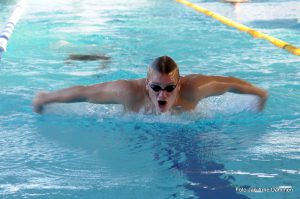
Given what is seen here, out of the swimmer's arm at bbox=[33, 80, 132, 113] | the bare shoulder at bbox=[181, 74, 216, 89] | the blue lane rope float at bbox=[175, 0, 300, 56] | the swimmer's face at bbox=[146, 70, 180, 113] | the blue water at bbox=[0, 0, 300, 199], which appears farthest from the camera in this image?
the blue lane rope float at bbox=[175, 0, 300, 56]

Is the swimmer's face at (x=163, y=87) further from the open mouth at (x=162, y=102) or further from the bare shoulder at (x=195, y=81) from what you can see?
the bare shoulder at (x=195, y=81)

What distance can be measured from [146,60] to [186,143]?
3.20 meters

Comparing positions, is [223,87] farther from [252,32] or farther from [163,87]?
[252,32]

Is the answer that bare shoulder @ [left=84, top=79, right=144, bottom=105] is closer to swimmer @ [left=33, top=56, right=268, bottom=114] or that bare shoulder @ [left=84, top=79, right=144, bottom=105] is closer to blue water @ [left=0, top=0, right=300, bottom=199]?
swimmer @ [left=33, top=56, right=268, bottom=114]

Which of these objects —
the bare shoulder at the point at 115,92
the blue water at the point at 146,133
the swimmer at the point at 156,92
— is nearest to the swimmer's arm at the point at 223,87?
the swimmer at the point at 156,92

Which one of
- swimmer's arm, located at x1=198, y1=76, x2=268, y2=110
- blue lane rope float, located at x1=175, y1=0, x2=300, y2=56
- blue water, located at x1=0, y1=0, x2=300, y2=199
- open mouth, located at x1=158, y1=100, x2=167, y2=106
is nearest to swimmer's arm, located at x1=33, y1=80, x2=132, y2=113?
blue water, located at x1=0, y1=0, x2=300, y2=199

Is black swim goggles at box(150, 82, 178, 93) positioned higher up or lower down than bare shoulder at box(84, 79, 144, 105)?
higher up

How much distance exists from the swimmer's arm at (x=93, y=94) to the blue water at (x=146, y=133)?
184 mm

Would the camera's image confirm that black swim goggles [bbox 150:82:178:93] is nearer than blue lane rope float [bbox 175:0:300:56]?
Yes

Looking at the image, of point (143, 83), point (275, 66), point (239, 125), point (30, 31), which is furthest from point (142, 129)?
point (30, 31)

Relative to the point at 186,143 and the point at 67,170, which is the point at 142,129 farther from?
the point at 67,170

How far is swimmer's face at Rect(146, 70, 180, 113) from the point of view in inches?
135

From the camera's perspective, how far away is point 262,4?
12.4 m

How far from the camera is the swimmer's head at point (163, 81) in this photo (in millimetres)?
3436
